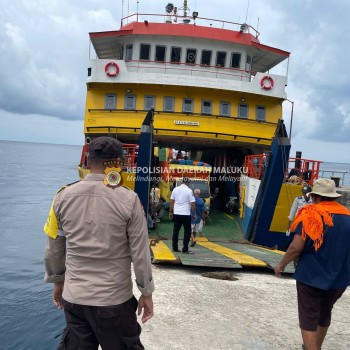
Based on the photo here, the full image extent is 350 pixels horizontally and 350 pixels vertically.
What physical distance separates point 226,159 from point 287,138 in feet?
31.0

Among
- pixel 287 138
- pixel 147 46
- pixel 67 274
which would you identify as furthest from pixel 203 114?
pixel 67 274

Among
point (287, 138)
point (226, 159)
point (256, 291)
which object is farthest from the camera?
point (226, 159)

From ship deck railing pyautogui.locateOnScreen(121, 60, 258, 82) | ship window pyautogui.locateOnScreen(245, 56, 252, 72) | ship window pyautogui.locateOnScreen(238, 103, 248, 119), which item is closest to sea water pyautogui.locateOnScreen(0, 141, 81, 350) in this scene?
ship deck railing pyautogui.locateOnScreen(121, 60, 258, 82)

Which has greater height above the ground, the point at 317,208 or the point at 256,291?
the point at 317,208

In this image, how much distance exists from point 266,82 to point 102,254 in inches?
507

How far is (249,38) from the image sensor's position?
15.5 meters

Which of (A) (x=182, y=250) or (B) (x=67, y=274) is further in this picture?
(A) (x=182, y=250)

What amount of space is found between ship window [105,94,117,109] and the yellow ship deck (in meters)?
4.56

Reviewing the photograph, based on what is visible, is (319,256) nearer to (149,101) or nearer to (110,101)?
(149,101)

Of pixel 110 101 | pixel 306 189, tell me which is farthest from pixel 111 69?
pixel 306 189

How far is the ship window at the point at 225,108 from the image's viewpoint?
46.3 ft

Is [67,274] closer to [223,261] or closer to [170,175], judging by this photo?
[223,261]

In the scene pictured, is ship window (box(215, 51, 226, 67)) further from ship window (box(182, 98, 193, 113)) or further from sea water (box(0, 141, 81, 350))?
sea water (box(0, 141, 81, 350))

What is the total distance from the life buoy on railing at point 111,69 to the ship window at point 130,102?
95 cm
